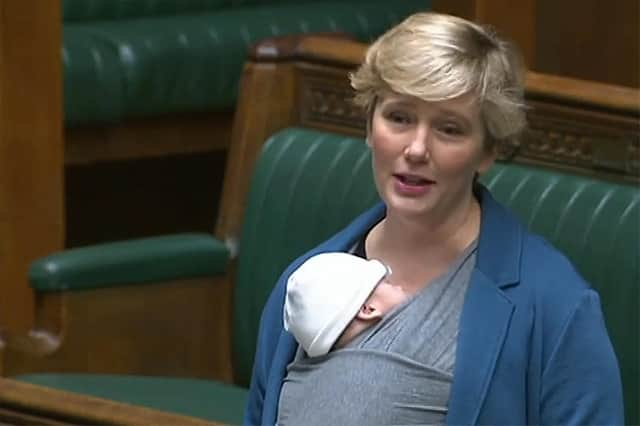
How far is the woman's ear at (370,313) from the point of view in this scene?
2443 mm

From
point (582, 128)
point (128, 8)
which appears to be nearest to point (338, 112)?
point (582, 128)

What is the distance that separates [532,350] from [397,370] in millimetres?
159

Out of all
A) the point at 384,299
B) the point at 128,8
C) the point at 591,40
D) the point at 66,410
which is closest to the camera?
the point at 384,299

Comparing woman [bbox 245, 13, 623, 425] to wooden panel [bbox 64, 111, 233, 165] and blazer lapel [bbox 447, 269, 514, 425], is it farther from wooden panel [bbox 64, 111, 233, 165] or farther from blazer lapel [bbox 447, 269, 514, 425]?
wooden panel [bbox 64, 111, 233, 165]

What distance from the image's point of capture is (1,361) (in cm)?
392

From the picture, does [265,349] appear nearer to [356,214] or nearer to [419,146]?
[419,146]

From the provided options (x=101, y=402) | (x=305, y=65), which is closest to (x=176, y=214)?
(x=305, y=65)

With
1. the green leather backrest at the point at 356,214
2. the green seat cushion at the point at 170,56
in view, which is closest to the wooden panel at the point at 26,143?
the green leather backrest at the point at 356,214

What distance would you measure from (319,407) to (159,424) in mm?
193

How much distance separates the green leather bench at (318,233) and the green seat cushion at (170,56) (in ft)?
4.10

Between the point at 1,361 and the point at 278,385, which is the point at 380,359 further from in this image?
the point at 1,361

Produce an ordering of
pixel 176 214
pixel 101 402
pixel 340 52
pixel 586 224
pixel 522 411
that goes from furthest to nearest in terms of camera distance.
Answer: pixel 176 214, pixel 340 52, pixel 586 224, pixel 101 402, pixel 522 411

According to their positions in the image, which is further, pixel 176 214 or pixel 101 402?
pixel 176 214

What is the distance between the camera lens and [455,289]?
2.46m
